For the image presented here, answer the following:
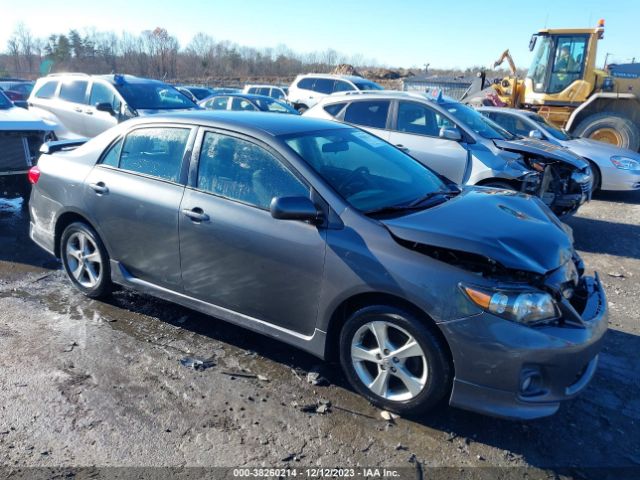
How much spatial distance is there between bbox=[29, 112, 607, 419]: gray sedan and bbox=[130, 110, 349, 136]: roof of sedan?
0.07 feet

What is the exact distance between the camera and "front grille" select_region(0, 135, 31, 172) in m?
6.63

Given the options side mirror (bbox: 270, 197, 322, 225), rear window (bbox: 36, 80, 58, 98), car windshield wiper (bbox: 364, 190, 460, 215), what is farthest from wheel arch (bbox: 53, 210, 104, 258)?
rear window (bbox: 36, 80, 58, 98)

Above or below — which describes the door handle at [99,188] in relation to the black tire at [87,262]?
above

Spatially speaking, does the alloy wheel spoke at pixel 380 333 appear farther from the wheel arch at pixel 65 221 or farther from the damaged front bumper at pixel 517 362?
the wheel arch at pixel 65 221

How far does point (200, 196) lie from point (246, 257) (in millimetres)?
621

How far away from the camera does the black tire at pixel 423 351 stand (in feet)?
9.42

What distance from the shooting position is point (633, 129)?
37.7 ft

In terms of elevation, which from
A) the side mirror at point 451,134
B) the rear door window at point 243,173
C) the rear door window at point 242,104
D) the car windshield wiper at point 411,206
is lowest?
the car windshield wiper at point 411,206

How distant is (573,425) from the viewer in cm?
310

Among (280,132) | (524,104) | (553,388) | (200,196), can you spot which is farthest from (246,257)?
(524,104)

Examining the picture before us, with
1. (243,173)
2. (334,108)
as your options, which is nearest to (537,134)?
(334,108)

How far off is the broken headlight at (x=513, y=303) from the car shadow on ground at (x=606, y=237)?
4.61 meters

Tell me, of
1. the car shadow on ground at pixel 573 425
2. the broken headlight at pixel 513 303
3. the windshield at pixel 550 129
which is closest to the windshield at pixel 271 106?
the windshield at pixel 550 129

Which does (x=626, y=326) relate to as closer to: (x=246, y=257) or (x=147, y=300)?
(x=246, y=257)
